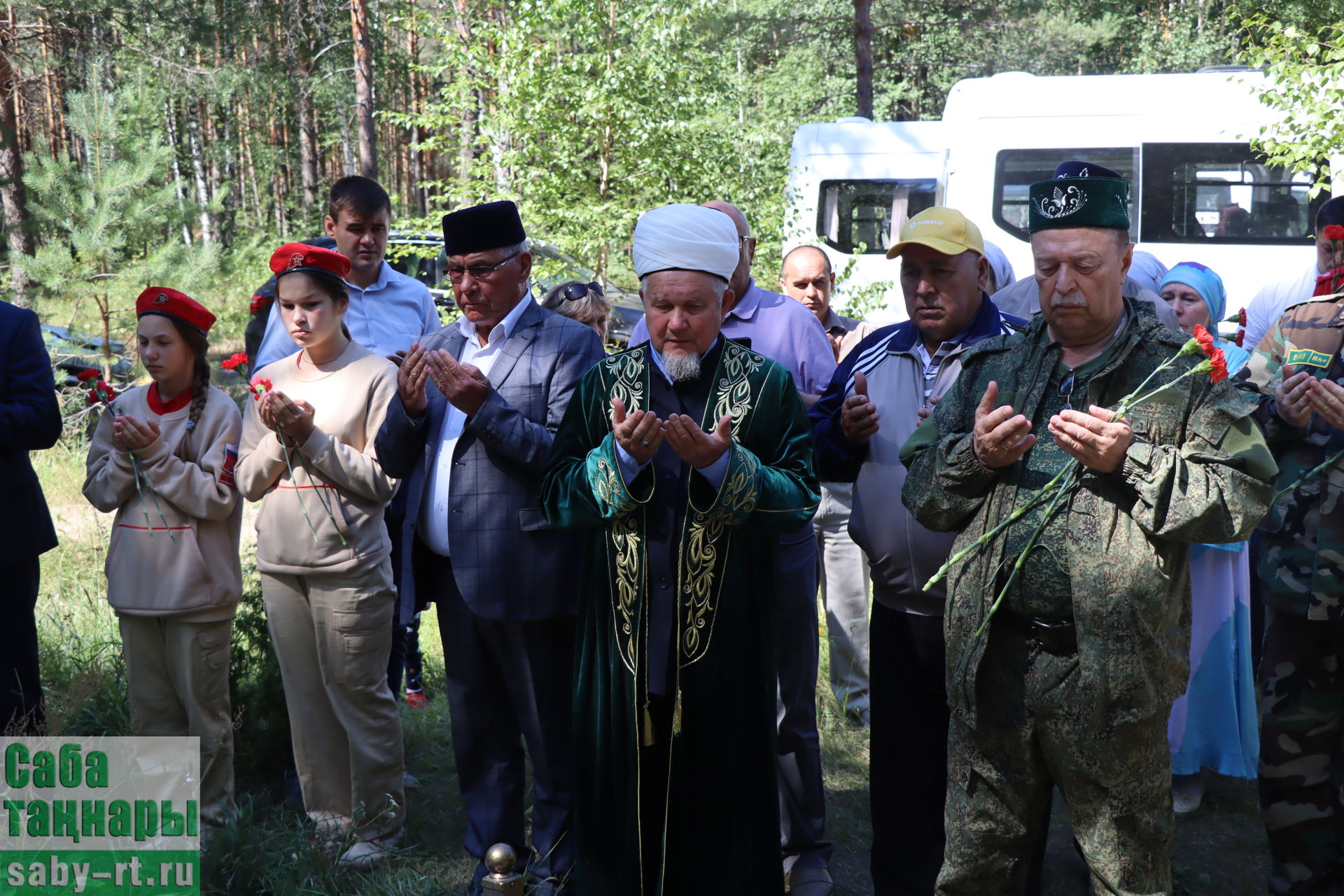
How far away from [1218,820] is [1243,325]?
1969 mm

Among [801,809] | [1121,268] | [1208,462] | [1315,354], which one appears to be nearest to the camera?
[1208,462]

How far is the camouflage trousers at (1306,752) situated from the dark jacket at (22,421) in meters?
4.24

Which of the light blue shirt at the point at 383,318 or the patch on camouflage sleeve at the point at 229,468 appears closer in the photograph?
the patch on camouflage sleeve at the point at 229,468

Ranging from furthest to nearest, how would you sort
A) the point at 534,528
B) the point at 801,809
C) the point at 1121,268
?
1. the point at 801,809
2. the point at 534,528
3. the point at 1121,268

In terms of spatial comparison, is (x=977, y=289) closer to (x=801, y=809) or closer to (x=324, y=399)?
(x=801, y=809)

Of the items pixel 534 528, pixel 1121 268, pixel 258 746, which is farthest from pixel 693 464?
pixel 258 746

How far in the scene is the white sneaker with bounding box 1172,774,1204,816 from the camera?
4148 millimetres

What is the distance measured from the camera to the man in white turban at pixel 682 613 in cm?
283

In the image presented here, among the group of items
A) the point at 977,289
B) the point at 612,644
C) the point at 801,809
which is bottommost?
the point at 801,809

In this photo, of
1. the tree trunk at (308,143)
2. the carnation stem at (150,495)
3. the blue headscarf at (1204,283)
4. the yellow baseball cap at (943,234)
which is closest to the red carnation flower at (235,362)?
the carnation stem at (150,495)

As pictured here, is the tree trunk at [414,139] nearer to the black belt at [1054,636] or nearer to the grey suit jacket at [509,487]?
the grey suit jacket at [509,487]

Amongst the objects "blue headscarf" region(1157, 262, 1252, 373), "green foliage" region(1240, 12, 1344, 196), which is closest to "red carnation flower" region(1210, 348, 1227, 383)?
"blue headscarf" region(1157, 262, 1252, 373)

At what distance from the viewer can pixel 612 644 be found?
2887 mm

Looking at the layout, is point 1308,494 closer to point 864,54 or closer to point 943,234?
point 943,234
